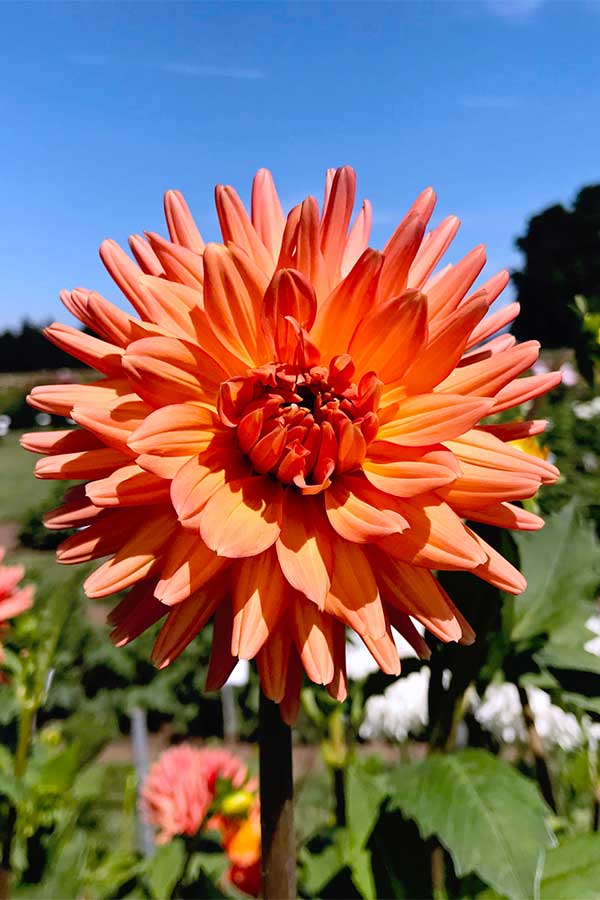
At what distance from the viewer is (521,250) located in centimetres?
2705

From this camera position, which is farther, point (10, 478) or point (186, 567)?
point (10, 478)

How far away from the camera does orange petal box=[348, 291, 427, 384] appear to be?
0.68 meters

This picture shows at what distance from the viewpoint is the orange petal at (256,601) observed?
0.63 m

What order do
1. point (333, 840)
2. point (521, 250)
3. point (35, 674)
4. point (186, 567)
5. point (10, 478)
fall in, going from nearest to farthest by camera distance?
point (186, 567) → point (333, 840) → point (35, 674) → point (10, 478) → point (521, 250)

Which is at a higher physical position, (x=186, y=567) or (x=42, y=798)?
(x=186, y=567)

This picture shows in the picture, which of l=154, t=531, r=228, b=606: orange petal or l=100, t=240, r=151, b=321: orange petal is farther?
l=100, t=240, r=151, b=321: orange petal

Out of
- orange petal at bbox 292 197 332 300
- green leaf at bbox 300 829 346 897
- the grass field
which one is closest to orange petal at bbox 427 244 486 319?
orange petal at bbox 292 197 332 300

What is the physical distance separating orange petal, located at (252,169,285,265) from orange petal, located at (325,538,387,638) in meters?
0.33

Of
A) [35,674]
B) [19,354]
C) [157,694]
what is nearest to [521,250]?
[19,354]

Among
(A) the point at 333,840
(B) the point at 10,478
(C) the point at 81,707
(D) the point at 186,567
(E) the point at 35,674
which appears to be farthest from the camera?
(B) the point at 10,478

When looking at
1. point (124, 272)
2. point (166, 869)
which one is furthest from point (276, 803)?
point (166, 869)

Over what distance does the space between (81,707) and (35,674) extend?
14.1 ft

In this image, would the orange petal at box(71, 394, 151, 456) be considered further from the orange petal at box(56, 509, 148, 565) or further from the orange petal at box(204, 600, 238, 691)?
the orange petal at box(204, 600, 238, 691)

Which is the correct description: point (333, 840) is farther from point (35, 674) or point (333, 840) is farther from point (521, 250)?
point (521, 250)
